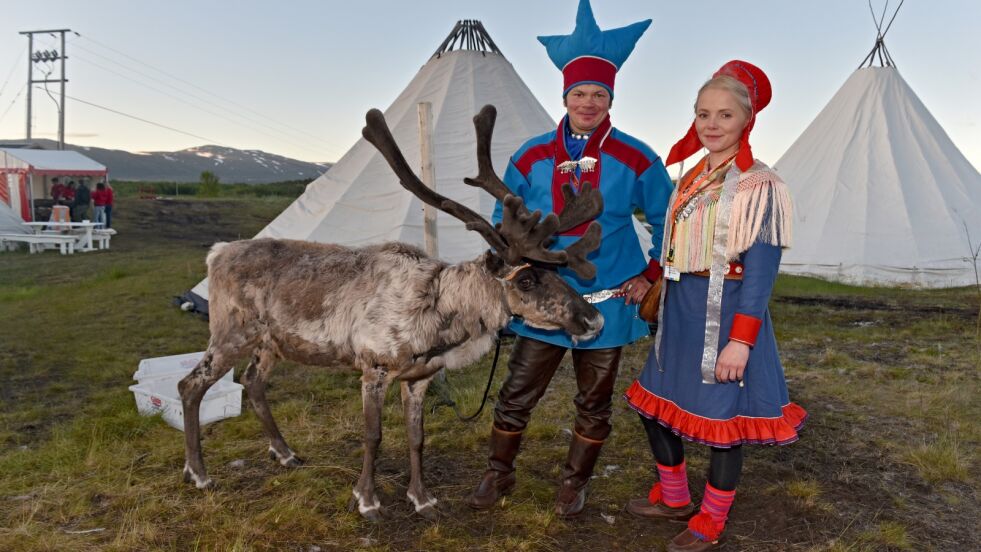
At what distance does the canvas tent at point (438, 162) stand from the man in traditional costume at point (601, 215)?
530 centimetres

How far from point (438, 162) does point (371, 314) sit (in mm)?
5868

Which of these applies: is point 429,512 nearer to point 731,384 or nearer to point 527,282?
point 527,282

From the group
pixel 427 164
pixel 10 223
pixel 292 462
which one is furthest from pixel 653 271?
pixel 10 223

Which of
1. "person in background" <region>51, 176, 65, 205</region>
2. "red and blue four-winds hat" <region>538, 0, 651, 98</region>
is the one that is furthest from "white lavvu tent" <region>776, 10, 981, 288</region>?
"person in background" <region>51, 176, 65, 205</region>

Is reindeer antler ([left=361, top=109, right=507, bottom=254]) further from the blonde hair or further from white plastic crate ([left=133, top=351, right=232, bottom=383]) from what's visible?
white plastic crate ([left=133, top=351, right=232, bottom=383])

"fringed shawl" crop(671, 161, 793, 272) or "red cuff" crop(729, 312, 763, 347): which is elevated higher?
"fringed shawl" crop(671, 161, 793, 272)

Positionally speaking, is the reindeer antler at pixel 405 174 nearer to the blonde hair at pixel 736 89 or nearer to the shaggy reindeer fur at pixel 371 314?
the shaggy reindeer fur at pixel 371 314

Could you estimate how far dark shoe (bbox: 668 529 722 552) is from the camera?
10.3 ft

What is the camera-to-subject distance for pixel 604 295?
3.30 meters

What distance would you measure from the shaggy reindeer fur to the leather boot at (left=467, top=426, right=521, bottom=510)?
0.26m

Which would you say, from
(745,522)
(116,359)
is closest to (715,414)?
(745,522)

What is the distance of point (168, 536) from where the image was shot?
10.6 feet

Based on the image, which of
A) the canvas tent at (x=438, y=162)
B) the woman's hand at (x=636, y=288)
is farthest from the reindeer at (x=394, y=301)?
the canvas tent at (x=438, y=162)

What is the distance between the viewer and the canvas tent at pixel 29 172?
20328mm
